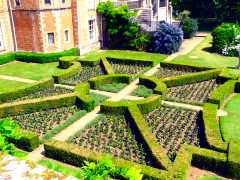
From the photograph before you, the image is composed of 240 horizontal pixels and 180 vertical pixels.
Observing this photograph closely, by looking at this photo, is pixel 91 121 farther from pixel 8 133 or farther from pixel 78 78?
pixel 8 133

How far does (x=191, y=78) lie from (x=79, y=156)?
1443 centimetres

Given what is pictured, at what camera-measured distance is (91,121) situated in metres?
21.1

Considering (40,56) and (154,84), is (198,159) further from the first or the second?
(40,56)

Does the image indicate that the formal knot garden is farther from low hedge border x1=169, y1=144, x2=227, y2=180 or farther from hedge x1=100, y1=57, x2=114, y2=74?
hedge x1=100, y1=57, x2=114, y2=74

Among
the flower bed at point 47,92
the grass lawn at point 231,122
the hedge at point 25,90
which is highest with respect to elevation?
the hedge at point 25,90

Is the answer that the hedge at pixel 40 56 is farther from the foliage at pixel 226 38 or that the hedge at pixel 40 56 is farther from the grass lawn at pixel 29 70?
the foliage at pixel 226 38

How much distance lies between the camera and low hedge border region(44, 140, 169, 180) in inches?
570

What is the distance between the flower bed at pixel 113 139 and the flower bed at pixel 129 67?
33.7 feet

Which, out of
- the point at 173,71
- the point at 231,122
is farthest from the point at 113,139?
the point at 173,71

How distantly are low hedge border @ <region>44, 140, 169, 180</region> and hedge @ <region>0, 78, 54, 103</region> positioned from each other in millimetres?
8827

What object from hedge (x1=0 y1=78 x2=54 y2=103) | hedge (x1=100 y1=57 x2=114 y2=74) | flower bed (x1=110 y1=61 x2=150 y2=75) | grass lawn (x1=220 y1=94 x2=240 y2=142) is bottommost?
grass lawn (x1=220 y1=94 x2=240 y2=142)

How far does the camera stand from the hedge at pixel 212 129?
1673 cm

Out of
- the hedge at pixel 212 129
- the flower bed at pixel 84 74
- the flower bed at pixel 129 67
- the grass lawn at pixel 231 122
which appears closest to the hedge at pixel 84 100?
the flower bed at pixel 84 74

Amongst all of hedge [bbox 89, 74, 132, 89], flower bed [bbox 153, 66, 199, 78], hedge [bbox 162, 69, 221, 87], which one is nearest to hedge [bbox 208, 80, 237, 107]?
hedge [bbox 162, 69, 221, 87]
